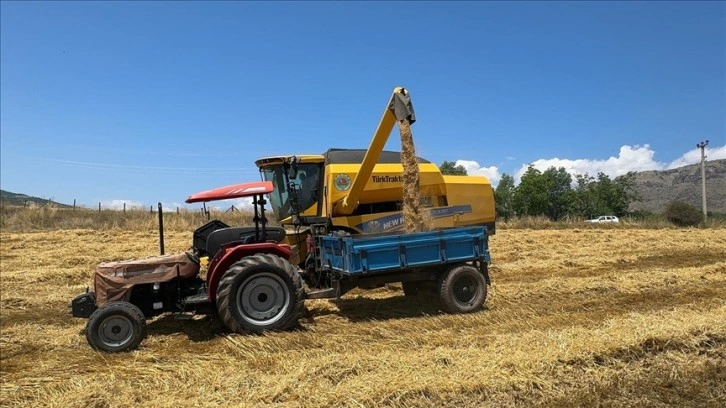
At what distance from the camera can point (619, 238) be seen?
19.4 m

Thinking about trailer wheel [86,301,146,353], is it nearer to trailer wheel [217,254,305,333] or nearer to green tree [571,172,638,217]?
trailer wheel [217,254,305,333]

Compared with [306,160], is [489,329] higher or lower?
lower

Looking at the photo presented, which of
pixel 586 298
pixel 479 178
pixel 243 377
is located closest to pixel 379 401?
pixel 243 377

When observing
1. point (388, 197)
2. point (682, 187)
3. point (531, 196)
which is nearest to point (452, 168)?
point (531, 196)

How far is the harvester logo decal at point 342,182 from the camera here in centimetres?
878

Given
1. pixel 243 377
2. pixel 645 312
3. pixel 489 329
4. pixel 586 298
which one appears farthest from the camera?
pixel 586 298

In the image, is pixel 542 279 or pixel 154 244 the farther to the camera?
pixel 154 244

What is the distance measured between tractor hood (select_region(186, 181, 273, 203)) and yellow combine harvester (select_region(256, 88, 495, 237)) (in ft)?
5.06

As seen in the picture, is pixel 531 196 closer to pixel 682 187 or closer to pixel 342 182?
pixel 682 187

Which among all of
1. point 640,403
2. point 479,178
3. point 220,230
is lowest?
point 640,403

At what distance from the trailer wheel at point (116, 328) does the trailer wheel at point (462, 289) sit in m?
3.95

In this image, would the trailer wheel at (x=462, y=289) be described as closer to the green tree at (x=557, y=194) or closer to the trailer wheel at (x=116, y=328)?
the trailer wheel at (x=116, y=328)

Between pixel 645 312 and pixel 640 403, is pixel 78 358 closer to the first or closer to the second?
pixel 640 403

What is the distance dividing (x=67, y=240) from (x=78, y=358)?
48.1ft
